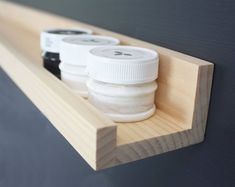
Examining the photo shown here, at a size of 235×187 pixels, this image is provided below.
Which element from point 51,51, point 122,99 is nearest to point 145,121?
point 122,99

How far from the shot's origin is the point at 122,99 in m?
0.30

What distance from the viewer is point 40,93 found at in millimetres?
348

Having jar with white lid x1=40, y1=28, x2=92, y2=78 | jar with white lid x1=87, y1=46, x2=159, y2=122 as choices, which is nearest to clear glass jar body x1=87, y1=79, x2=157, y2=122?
jar with white lid x1=87, y1=46, x2=159, y2=122

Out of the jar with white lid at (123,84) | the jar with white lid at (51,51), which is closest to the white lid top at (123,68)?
the jar with white lid at (123,84)

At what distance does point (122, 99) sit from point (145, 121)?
32 millimetres

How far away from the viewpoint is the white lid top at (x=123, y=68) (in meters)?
0.29

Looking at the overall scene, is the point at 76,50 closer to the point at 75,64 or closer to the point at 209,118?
the point at 75,64

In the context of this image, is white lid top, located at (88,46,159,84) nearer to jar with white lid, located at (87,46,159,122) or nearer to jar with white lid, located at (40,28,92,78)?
jar with white lid, located at (87,46,159,122)

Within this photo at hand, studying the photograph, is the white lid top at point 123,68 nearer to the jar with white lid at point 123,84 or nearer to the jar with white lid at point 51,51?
the jar with white lid at point 123,84

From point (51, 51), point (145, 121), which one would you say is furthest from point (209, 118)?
point (51, 51)

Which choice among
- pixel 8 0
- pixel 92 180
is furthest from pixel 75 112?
pixel 8 0

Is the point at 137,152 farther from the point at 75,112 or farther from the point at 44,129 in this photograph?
the point at 44,129

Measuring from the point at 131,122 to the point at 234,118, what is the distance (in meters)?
0.09

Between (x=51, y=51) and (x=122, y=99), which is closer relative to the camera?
(x=122, y=99)
